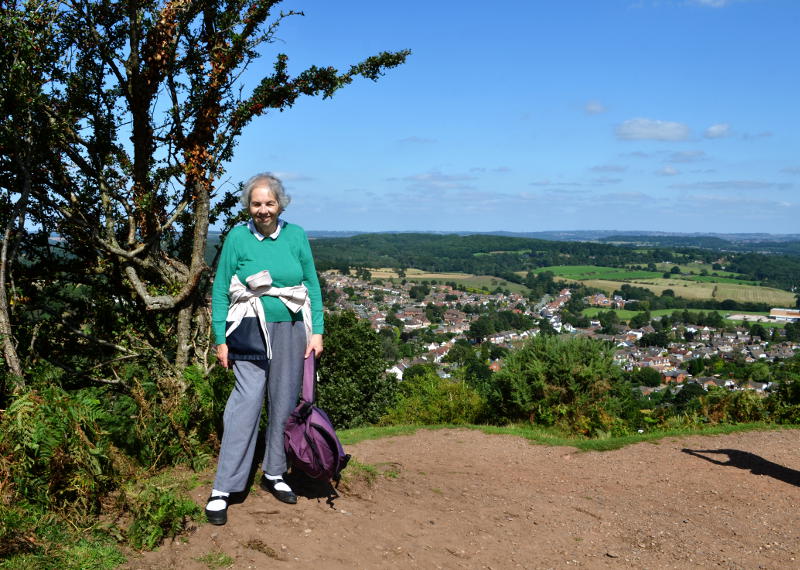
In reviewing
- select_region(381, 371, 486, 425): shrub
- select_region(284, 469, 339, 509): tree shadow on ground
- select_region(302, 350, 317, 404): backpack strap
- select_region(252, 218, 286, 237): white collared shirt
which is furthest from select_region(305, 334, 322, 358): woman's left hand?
select_region(381, 371, 486, 425): shrub

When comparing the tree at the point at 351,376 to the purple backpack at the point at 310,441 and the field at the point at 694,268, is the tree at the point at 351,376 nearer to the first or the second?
the purple backpack at the point at 310,441

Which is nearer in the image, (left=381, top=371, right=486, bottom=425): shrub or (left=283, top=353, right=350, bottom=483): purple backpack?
(left=283, top=353, right=350, bottom=483): purple backpack

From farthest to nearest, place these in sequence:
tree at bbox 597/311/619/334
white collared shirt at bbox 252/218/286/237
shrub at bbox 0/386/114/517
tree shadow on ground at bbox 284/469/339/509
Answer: tree at bbox 597/311/619/334
tree shadow on ground at bbox 284/469/339/509
white collared shirt at bbox 252/218/286/237
shrub at bbox 0/386/114/517

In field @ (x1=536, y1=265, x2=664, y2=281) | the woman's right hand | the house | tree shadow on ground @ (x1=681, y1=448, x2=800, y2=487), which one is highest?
the woman's right hand

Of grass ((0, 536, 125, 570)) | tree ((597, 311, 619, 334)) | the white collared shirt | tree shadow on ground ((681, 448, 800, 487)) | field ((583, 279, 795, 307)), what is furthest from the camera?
field ((583, 279, 795, 307))

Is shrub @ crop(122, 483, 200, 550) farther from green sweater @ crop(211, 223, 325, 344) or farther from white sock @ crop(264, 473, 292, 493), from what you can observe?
green sweater @ crop(211, 223, 325, 344)

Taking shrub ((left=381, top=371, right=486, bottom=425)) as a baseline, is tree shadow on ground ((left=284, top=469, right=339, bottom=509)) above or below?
above

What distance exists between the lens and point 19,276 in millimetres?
5789

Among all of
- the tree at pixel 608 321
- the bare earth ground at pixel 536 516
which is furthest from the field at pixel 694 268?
the bare earth ground at pixel 536 516

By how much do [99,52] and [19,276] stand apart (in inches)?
93.6

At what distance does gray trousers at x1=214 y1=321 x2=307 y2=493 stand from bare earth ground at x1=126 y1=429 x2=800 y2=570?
0.25 m

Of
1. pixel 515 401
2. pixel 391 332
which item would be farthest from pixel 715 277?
pixel 515 401

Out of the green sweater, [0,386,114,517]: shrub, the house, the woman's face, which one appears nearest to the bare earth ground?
[0,386,114,517]: shrub

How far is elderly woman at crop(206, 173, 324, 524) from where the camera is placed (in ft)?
12.5
